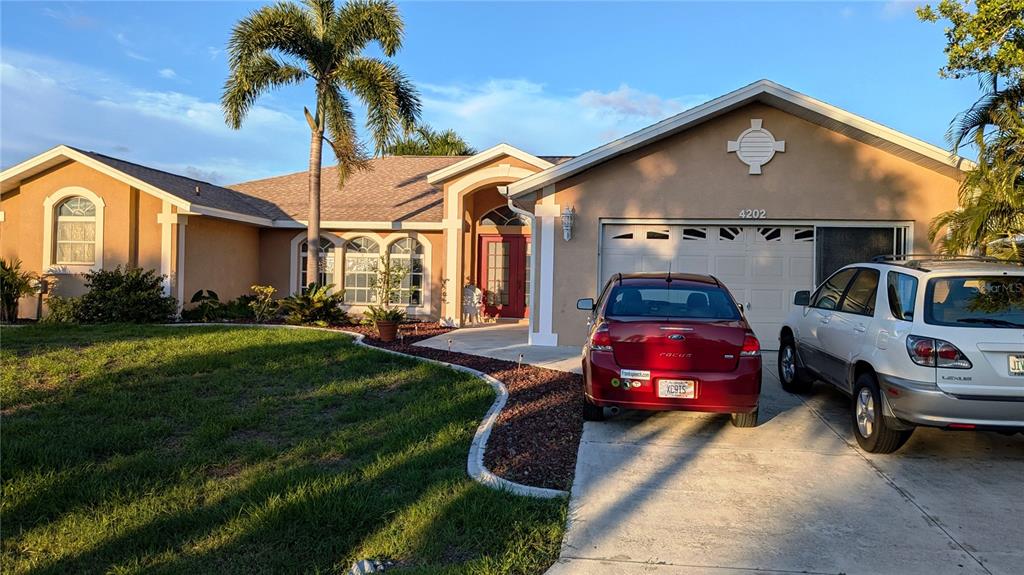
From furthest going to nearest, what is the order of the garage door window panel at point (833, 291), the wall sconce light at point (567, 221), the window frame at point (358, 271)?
1. the window frame at point (358, 271)
2. the wall sconce light at point (567, 221)
3. the garage door window panel at point (833, 291)

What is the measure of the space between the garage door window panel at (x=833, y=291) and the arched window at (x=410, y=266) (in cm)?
1074

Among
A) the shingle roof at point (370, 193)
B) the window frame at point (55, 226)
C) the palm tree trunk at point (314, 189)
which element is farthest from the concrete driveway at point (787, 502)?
the window frame at point (55, 226)

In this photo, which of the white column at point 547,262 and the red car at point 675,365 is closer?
the red car at point 675,365

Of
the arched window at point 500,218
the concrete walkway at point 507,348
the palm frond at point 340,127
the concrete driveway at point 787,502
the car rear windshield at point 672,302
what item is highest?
the palm frond at point 340,127

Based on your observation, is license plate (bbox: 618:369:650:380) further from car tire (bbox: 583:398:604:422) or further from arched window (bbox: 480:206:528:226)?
arched window (bbox: 480:206:528:226)

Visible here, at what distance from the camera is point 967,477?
5.07 meters

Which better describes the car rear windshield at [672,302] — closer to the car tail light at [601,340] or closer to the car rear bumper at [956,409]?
the car tail light at [601,340]

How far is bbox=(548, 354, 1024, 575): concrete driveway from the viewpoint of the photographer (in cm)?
367

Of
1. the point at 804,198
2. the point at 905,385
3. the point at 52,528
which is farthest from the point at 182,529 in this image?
the point at 804,198

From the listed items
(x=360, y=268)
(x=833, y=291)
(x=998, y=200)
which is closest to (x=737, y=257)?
(x=998, y=200)

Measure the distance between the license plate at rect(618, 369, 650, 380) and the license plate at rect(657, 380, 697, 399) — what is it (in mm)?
128

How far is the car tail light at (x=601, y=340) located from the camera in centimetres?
589

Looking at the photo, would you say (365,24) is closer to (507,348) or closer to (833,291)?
(507,348)

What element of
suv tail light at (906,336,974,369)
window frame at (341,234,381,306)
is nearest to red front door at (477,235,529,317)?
window frame at (341,234,381,306)
